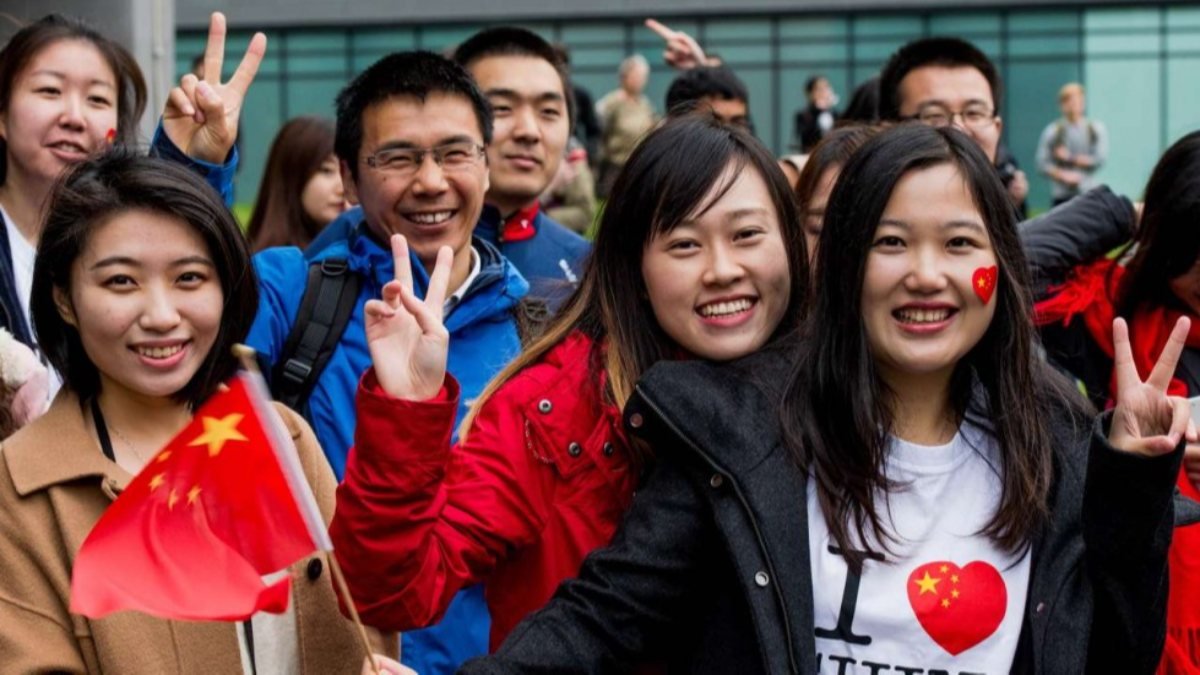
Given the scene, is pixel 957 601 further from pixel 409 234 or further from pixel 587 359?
pixel 409 234

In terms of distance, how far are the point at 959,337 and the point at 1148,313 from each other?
1.30m

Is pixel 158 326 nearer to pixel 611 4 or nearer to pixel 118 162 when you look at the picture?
pixel 118 162

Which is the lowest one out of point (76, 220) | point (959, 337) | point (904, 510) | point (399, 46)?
point (904, 510)

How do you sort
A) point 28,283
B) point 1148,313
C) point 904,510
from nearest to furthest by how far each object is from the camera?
point 904,510 < point 1148,313 < point 28,283

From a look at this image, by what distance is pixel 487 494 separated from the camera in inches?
133

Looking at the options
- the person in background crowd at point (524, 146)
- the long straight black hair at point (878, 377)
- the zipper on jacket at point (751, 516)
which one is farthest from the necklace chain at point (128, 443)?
the person in background crowd at point (524, 146)

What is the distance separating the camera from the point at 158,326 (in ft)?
11.3

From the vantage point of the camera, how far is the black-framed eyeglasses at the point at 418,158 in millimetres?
4750

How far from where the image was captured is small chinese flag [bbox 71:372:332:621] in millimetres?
3068

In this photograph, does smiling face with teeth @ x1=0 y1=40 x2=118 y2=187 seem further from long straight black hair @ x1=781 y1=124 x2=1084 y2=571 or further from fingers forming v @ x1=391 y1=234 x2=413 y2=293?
long straight black hair @ x1=781 y1=124 x2=1084 y2=571

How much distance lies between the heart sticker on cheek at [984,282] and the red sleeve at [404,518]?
94 centimetres

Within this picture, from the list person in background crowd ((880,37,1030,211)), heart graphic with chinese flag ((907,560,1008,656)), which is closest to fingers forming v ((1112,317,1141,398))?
heart graphic with chinese flag ((907,560,1008,656))

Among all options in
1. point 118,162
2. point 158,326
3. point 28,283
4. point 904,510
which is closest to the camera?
point 904,510

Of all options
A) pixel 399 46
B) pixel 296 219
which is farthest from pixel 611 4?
pixel 296 219
